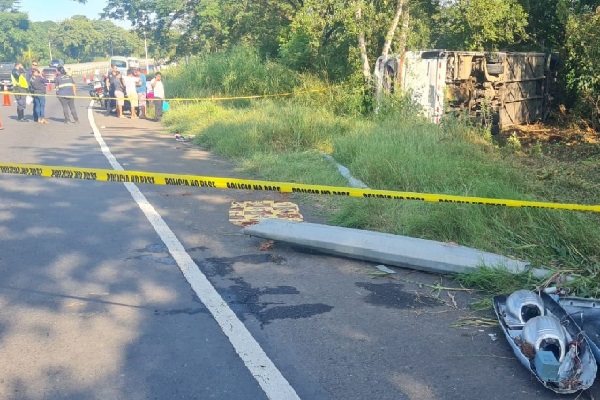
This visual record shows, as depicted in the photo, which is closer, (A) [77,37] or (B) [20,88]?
(B) [20,88]

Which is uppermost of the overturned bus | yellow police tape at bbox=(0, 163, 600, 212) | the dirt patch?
the overturned bus

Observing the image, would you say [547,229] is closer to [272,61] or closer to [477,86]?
[477,86]

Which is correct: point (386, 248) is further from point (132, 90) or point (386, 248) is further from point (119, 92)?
point (119, 92)

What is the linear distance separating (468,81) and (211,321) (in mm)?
11984

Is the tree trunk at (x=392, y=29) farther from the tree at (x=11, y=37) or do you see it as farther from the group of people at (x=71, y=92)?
the tree at (x=11, y=37)

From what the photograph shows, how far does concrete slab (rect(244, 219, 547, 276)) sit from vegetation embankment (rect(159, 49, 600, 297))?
194mm

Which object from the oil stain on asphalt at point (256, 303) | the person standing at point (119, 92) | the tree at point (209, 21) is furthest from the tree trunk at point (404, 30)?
Answer: the oil stain on asphalt at point (256, 303)

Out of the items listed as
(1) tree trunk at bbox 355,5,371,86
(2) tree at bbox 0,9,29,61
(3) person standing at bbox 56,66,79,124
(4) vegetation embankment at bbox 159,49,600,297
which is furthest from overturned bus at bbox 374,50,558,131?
(2) tree at bbox 0,9,29,61

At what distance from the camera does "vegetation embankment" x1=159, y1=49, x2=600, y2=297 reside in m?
5.77

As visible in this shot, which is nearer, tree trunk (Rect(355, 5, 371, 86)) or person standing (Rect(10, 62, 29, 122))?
tree trunk (Rect(355, 5, 371, 86))

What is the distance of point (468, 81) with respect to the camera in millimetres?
15109

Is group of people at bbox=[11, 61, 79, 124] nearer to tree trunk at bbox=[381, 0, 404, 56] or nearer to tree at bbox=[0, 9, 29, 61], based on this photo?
tree trunk at bbox=[381, 0, 404, 56]

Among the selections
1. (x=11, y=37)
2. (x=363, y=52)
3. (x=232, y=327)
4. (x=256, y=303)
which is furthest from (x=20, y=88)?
(x=11, y=37)

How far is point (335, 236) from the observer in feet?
20.4
